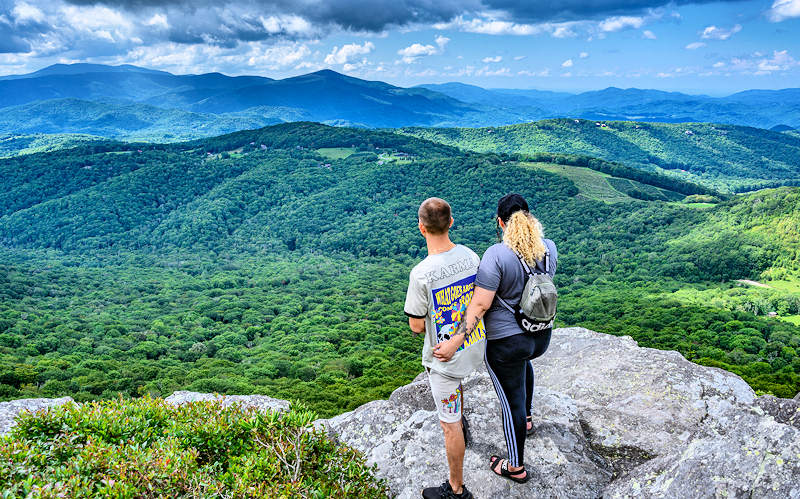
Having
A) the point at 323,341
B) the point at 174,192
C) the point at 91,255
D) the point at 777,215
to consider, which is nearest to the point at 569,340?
the point at 323,341

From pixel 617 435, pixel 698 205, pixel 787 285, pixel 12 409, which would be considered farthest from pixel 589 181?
pixel 12 409

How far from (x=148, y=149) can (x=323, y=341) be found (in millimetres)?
167998

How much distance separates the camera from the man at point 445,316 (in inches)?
173

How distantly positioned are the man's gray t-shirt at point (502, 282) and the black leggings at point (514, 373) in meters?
0.13

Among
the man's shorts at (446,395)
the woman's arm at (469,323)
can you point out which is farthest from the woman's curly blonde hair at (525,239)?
the man's shorts at (446,395)

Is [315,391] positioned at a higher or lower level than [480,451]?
lower

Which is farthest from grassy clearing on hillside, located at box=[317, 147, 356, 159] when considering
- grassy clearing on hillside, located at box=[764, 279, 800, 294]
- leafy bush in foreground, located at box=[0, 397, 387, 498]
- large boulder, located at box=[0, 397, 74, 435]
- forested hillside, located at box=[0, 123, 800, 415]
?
leafy bush in foreground, located at box=[0, 397, 387, 498]

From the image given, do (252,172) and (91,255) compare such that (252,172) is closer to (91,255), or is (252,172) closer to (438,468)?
(91,255)

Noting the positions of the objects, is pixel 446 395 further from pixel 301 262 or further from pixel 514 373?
pixel 301 262

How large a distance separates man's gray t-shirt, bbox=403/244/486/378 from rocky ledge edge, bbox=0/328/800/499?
5.29 ft

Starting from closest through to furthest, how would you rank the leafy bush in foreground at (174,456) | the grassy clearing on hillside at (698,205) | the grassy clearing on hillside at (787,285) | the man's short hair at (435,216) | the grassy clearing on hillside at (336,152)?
the leafy bush in foreground at (174,456)
the man's short hair at (435,216)
the grassy clearing on hillside at (787,285)
the grassy clearing on hillside at (698,205)
the grassy clearing on hillside at (336,152)

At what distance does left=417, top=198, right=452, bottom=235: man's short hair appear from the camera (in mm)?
4367

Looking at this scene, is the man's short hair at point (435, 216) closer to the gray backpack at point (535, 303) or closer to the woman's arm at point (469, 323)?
the woman's arm at point (469, 323)

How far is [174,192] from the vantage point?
503 feet
